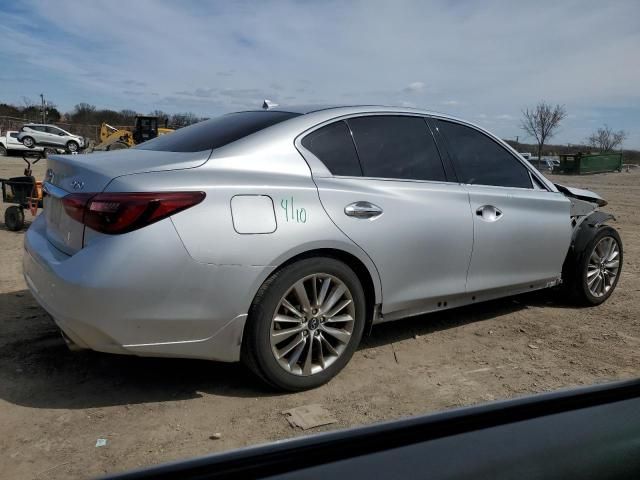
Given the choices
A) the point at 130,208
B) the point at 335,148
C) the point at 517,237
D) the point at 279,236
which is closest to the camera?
the point at 130,208

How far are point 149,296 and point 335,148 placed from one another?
57.7 inches

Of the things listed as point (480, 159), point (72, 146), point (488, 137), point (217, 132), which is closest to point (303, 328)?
point (217, 132)

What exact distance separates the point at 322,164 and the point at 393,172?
58 cm

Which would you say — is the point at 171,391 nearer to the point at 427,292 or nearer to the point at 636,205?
the point at 427,292

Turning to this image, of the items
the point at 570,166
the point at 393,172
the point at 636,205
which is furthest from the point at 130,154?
the point at 570,166

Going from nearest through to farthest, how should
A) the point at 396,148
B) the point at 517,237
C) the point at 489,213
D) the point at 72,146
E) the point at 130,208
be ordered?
the point at 130,208, the point at 396,148, the point at 489,213, the point at 517,237, the point at 72,146

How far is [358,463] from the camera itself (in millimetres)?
1020

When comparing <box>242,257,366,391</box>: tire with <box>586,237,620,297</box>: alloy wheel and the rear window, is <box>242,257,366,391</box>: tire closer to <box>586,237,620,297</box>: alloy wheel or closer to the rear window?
the rear window

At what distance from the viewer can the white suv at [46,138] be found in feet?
111

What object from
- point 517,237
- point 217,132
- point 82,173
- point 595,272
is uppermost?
point 217,132

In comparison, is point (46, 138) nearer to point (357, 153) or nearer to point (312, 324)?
point (357, 153)

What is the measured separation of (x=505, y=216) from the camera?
4195 millimetres

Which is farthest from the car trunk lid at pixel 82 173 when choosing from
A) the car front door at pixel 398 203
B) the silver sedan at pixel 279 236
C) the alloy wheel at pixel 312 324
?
the alloy wheel at pixel 312 324

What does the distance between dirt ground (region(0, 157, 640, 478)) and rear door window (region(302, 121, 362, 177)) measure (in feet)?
4.21
